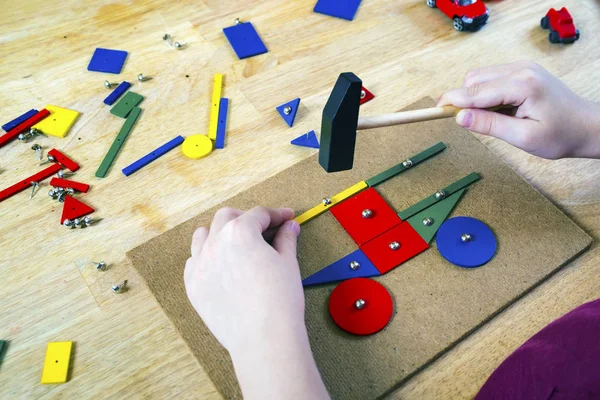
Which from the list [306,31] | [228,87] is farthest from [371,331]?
[306,31]

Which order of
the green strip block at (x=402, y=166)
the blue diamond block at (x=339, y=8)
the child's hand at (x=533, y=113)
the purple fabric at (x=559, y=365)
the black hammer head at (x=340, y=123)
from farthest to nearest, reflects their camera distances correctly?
the blue diamond block at (x=339, y=8) → the green strip block at (x=402, y=166) → the child's hand at (x=533, y=113) → the black hammer head at (x=340, y=123) → the purple fabric at (x=559, y=365)

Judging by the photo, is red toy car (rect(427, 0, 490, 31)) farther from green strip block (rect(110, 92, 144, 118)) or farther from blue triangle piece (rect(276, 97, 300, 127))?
green strip block (rect(110, 92, 144, 118))

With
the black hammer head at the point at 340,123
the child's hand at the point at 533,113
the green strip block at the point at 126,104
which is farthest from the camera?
the green strip block at the point at 126,104

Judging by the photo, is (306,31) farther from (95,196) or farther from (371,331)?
(371,331)

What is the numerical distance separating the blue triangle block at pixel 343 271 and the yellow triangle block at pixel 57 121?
51 centimetres

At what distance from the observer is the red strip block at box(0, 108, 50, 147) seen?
2.93 feet

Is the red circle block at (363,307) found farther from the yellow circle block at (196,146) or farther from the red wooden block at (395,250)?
the yellow circle block at (196,146)

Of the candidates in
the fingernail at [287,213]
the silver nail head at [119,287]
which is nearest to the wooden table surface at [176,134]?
the silver nail head at [119,287]

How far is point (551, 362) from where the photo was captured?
0.50 m

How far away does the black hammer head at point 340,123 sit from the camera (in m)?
0.59

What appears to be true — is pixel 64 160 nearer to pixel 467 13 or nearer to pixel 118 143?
pixel 118 143

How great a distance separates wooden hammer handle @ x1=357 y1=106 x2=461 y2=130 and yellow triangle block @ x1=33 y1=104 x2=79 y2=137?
53 centimetres

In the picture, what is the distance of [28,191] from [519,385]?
0.75m

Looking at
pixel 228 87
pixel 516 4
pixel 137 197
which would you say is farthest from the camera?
pixel 516 4
